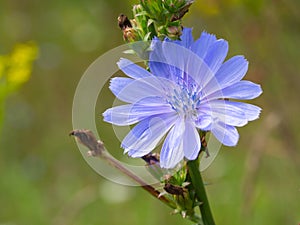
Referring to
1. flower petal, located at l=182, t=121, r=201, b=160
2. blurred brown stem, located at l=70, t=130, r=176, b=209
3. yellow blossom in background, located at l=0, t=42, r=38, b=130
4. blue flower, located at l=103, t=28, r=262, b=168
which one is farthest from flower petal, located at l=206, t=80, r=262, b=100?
yellow blossom in background, located at l=0, t=42, r=38, b=130

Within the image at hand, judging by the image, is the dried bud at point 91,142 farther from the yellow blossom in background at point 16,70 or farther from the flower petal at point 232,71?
the yellow blossom in background at point 16,70

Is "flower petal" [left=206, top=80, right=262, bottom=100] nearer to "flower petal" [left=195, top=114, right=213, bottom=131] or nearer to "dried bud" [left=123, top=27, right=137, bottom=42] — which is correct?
"flower petal" [left=195, top=114, right=213, bottom=131]

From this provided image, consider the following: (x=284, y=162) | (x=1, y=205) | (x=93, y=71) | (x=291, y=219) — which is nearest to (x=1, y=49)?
(x=1, y=205)

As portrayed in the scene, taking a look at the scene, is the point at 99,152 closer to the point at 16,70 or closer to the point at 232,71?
the point at 232,71

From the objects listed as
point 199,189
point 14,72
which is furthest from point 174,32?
point 14,72

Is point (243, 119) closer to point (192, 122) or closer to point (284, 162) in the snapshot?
point (192, 122)

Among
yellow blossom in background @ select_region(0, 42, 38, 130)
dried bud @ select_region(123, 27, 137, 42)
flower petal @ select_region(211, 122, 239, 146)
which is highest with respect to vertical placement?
yellow blossom in background @ select_region(0, 42, 38, 130)

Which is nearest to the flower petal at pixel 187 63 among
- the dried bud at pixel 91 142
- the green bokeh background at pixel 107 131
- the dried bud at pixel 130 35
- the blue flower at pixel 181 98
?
the blue flower at pixel 181 98
